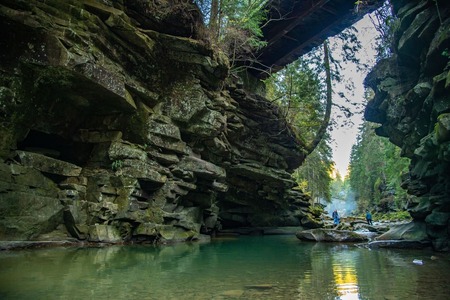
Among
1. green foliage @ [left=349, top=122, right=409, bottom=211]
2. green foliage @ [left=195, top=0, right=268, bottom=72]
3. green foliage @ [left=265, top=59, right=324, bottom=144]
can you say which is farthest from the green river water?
green foliage @ [left=349, top=122, right=409, bottom=211]

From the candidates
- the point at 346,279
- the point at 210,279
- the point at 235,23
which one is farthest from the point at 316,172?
the point at 210,279

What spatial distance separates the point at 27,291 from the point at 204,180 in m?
11.7

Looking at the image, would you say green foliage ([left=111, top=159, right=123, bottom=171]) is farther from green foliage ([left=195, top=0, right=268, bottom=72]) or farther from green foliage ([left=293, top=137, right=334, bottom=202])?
green foliage ([left=293, top=137, right=334, bottom=202])

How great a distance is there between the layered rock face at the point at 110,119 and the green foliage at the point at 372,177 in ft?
99.8

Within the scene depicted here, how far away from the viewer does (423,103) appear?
10.9 meters

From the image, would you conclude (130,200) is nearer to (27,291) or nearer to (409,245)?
(27,291)

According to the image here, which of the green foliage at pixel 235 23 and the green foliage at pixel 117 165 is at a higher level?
the green foliage at pixel 235 23

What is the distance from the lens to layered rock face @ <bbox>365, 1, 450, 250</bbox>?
940 cm

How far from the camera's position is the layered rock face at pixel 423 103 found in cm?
940

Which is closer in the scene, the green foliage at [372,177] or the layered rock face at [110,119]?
the layered rock face at [110,119]

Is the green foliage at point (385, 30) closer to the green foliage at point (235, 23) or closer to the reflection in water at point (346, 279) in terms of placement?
the green foliage at point (235, 23)

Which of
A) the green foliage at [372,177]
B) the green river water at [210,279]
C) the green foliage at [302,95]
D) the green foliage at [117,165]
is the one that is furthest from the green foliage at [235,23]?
the green foliage at [372,177]

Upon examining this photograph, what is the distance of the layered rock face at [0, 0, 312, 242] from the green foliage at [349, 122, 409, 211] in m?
30.4

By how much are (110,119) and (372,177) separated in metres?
47.7
